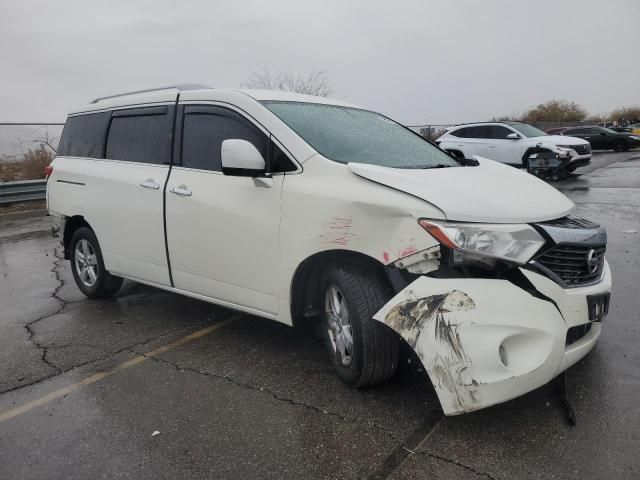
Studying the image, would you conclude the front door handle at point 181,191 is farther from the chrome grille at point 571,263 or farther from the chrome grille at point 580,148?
the chrome grille at point 580,148

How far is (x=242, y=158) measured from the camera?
132 inches

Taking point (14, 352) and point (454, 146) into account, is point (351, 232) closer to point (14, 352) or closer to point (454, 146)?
point (14, 352)

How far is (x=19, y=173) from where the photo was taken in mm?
14023

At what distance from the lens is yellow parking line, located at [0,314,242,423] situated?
129 inches

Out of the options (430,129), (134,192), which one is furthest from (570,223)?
(430,129)

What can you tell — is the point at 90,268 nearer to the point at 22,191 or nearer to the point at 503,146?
the point at 22,191

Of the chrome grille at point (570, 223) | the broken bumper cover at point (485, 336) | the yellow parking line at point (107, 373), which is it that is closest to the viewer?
the broken bumper cover at point (485, 336)

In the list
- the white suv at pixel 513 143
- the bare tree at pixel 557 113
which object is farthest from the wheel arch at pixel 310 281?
the bare tree at pixel 557 113

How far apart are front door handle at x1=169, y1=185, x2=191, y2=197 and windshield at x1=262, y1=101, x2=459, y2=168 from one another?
871 mm

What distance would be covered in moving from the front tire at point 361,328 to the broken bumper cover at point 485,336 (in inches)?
12.1

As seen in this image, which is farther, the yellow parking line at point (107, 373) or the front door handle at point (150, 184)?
the front door handle at point (150, 184)

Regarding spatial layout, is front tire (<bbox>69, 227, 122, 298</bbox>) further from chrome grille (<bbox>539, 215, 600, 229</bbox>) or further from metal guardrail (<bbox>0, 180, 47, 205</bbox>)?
metal guardrail (<bbox>0, 180, 47, 205</bbox>)

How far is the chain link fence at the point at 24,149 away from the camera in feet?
44.5

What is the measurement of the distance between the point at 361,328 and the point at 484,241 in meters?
0.83
